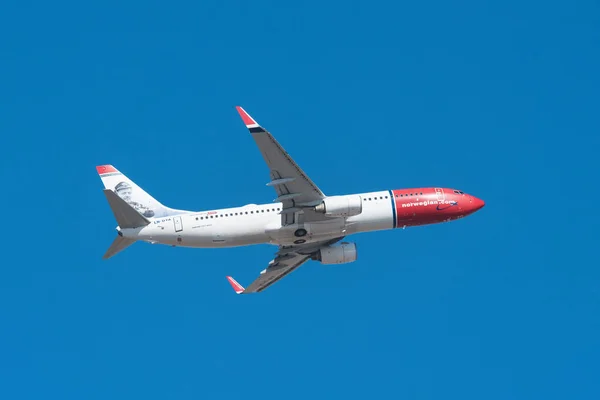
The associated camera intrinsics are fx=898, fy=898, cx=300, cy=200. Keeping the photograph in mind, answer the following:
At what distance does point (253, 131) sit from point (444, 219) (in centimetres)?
1876

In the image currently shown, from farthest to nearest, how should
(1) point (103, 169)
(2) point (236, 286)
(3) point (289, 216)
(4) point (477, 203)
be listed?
(2) point (236, 286), (1) point (103, 169), (4) point (477, 203), (3) point (289, 216)

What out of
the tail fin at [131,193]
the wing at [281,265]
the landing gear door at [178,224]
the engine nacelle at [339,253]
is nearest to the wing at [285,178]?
the engine nacelle at [339,253]

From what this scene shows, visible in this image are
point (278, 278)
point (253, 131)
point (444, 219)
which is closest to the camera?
point (253, 131)

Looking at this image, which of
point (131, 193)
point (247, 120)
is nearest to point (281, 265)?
point (131, 193)

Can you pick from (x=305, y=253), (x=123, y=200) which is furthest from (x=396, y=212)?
(x=123, y=200)

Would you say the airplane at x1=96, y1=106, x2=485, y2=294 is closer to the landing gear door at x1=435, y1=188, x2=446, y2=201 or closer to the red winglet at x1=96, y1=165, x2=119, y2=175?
the landing gear door at x1=435, y1=188, x2=446, y2=201

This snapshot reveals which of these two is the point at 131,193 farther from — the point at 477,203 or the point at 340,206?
the point at 477,203

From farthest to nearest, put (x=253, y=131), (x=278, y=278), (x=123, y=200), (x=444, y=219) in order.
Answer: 1. (x=278, y=278)
2. (x=444, y=219)
3. (x=123, y=200)
4. (x=253, y=131)

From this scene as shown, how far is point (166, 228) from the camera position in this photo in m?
67.4

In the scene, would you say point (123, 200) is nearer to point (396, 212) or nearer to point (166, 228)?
point (166, 228)

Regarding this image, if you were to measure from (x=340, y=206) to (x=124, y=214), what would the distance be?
16.0 m

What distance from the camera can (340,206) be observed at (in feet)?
217

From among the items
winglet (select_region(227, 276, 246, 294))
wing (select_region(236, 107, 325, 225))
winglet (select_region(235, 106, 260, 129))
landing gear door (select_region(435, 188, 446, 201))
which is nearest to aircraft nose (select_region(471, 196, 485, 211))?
landing gear door (select_region(435, 188, 446, 201))

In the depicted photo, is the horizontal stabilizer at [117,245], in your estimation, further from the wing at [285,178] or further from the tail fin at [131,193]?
the wing at [285,178]
